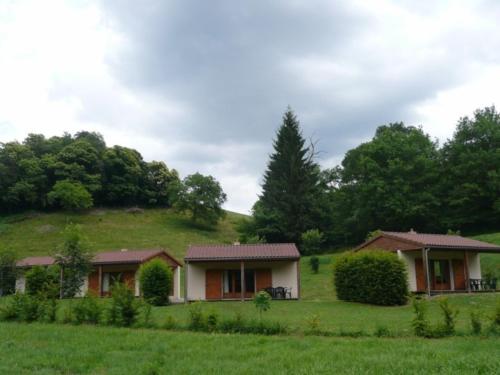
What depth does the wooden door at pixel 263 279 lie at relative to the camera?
2768 cm

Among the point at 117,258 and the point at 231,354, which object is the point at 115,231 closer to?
the point at 117,258

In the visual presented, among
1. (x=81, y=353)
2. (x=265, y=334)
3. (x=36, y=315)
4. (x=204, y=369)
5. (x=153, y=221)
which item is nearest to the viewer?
(x=204, y=369)

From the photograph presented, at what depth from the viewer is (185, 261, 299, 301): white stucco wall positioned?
1069 inches

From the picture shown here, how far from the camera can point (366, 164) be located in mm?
47156

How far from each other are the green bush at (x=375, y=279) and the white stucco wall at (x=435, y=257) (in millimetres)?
4374

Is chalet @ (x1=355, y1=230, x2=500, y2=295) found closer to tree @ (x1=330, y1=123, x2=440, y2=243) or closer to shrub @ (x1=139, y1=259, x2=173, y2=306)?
shrub @ (x1=139, y1=259, x2=173, y2=306)

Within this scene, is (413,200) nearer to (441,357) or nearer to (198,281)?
(198,281)

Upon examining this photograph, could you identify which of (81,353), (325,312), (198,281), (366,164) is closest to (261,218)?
(366,164)

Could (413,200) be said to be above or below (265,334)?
above

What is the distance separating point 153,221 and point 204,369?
5428 cm

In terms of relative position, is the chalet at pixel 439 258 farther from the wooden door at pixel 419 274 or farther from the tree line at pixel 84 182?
the tree line at pixel 84 182

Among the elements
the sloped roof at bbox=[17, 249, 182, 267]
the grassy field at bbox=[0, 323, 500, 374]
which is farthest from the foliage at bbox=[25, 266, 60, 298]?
the grassy field at bbox=[0, 323, 500, 374]

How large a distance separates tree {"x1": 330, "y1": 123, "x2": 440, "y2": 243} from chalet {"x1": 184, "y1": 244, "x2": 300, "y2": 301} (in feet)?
65.8

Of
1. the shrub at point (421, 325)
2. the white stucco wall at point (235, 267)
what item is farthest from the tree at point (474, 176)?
the shrub at point (421, 325)
